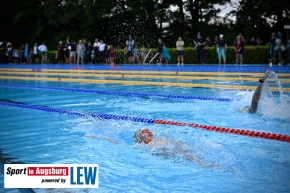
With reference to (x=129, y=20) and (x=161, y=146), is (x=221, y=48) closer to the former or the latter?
(x=129, y=20)

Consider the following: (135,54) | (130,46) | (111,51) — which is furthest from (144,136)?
(111,51)

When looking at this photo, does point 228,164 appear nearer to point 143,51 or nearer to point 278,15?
point 143,51

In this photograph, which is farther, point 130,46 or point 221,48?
point 130,46

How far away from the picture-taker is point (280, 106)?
24.1ft

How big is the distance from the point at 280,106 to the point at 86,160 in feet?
12.7

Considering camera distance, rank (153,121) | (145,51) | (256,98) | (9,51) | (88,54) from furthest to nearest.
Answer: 1. (9,51)
2. (88,54)
3. (145,51)
4. (256,98)
5. (153,121)

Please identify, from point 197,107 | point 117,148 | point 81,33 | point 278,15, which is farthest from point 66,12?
point 117,148

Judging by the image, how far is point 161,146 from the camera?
17.4ft

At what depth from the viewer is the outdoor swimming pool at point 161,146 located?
169 inches

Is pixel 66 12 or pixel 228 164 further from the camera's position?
pixel 66 12

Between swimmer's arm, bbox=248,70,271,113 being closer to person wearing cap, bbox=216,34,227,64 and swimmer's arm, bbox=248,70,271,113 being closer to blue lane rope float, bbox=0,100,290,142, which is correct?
blue lane rope float, bbox=0,100,290,142

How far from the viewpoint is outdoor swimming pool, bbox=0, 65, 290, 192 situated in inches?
169

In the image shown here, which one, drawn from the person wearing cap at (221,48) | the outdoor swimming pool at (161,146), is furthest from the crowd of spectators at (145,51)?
the outdoor swimming pool at (161,146)

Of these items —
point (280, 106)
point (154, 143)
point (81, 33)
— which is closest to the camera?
point (154, 143)
